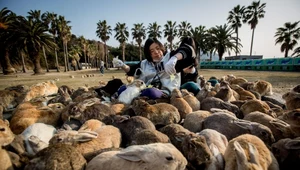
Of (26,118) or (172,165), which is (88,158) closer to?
(172,165)

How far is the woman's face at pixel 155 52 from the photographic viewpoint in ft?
16.3

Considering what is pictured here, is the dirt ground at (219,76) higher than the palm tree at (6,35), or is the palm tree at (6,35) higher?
the palm tree at (6,35)

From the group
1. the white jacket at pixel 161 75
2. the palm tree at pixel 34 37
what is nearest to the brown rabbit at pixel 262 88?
the white jacket at pixel 161 75

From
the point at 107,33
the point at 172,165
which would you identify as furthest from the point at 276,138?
the point at 107,33

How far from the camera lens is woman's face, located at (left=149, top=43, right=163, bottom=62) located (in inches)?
196

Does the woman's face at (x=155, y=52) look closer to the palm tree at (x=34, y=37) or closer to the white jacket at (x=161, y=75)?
the white jacket at (x=161, y=75)

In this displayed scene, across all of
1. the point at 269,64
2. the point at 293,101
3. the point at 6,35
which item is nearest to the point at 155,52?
the point at 293,101

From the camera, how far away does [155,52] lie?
501cm

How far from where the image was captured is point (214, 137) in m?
2.24

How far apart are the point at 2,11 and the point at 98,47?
52947mm

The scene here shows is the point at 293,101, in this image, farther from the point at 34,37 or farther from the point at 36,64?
the point at 34,37

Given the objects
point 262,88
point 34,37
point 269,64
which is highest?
point 34,37

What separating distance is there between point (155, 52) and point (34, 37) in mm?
39475

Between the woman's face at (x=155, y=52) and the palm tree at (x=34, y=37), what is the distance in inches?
1509
